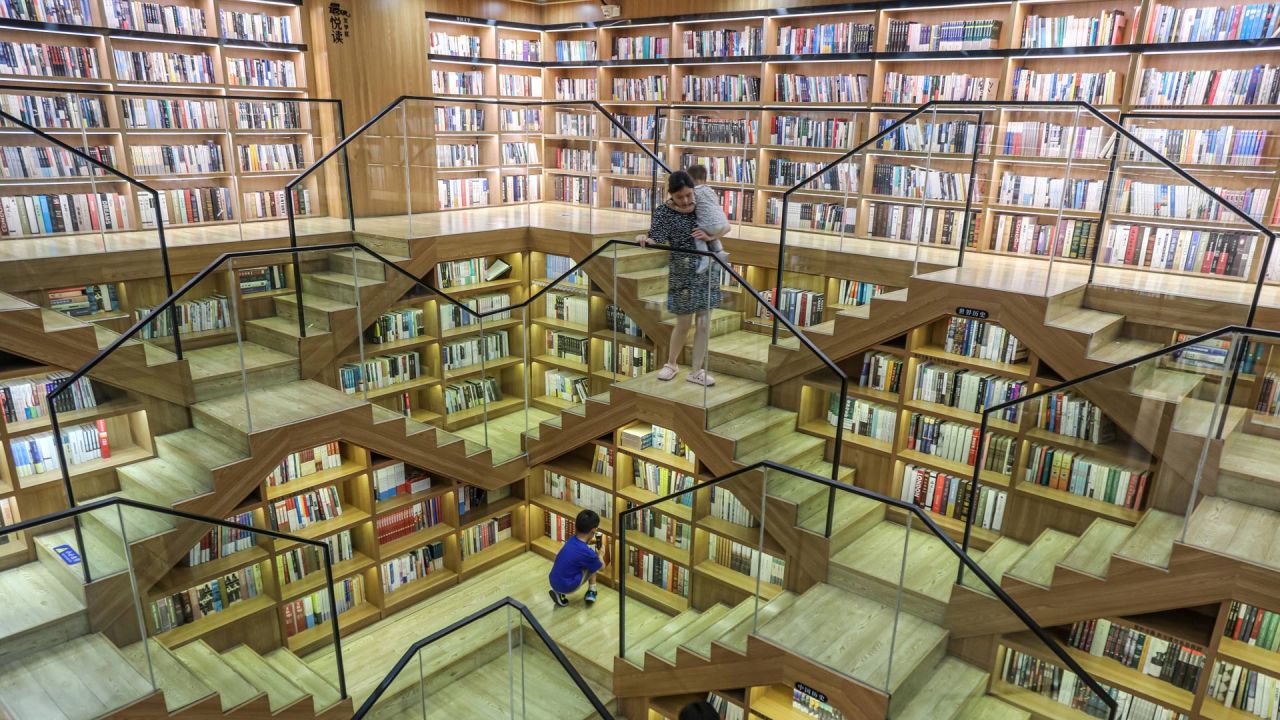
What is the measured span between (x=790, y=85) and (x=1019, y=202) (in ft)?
10.7

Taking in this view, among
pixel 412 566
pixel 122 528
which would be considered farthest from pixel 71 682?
pixel 412 566

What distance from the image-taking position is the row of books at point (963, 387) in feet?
16.8

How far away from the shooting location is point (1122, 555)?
3.73 meters

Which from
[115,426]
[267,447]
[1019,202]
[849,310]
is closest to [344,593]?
[267,447]

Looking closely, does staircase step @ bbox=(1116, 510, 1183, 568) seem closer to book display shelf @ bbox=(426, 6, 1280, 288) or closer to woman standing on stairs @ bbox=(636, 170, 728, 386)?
book display shelf @ bbox=(426, 6, 1280, 288)

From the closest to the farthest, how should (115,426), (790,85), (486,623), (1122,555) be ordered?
(1122,555), (115,426), (486,623), (790,85)

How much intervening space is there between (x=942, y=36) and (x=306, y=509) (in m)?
6.78

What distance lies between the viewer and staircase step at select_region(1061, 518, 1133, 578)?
3.88 meters

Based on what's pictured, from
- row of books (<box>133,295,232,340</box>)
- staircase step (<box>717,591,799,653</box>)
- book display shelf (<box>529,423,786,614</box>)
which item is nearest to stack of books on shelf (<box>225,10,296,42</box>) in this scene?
row of books (<box>133,295,232,340</box>)

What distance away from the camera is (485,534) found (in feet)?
23.5


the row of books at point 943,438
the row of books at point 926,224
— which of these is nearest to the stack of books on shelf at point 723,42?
the row of books at point 926,224

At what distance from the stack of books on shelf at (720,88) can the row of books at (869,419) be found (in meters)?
4.01

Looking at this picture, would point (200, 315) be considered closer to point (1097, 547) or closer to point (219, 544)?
point (219, 544)

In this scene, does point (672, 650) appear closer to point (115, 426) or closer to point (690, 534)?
point (690, 534)
